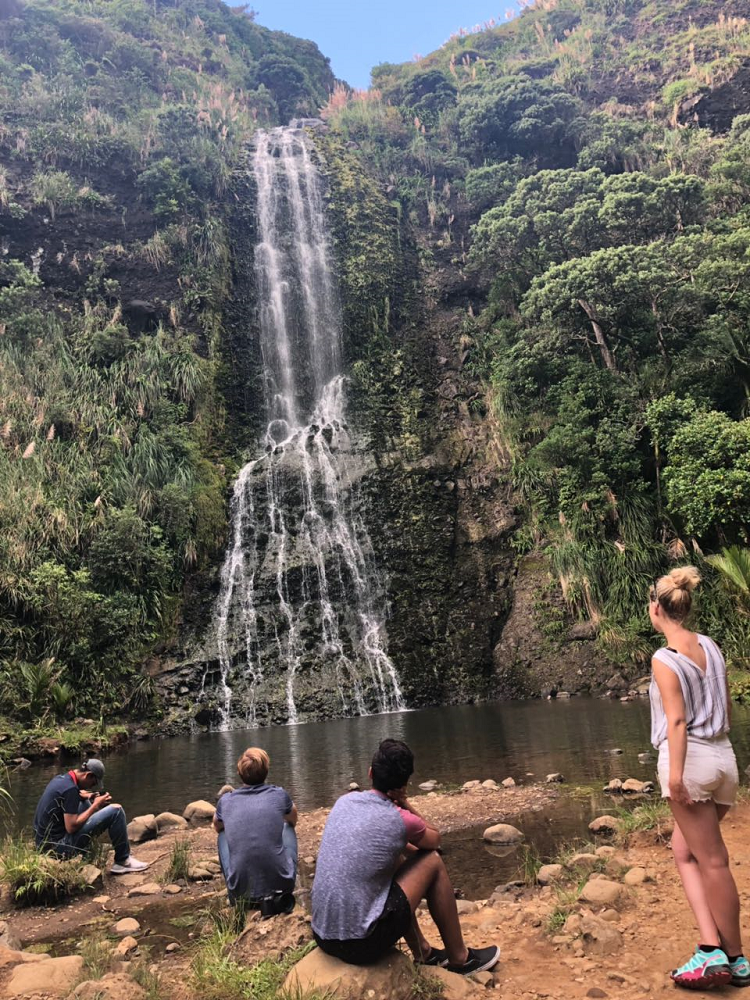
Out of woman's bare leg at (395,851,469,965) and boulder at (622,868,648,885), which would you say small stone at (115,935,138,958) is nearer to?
woman's bare leg at (395,851,469,965)

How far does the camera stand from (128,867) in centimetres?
548

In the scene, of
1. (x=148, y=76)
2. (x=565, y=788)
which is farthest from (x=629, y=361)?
(x=148, y=76)

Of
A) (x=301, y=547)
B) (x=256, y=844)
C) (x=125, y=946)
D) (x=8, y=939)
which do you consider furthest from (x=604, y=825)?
(x=301, y=547)

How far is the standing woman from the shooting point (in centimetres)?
254

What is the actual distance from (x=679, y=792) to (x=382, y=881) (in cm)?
128

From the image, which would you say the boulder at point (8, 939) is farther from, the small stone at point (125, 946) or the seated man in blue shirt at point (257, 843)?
the seated man in blue shirt at point (257, 843)

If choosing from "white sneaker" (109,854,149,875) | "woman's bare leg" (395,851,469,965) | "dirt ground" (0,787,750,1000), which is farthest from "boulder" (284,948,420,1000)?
"white sneaker" (109,854,149,875)

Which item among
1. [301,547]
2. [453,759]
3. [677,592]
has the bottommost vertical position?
[453,759]

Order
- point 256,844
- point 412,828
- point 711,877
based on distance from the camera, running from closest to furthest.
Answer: point 711,877 < point 412,828 < point 256,844

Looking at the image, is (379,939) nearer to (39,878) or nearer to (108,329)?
(39,878)

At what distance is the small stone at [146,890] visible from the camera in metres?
4.91

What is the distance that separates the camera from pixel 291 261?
28.4 metres

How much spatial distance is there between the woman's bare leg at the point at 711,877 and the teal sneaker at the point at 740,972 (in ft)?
0.10

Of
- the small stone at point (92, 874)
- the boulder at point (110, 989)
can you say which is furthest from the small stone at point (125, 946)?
the small stone at point (92, 874)
